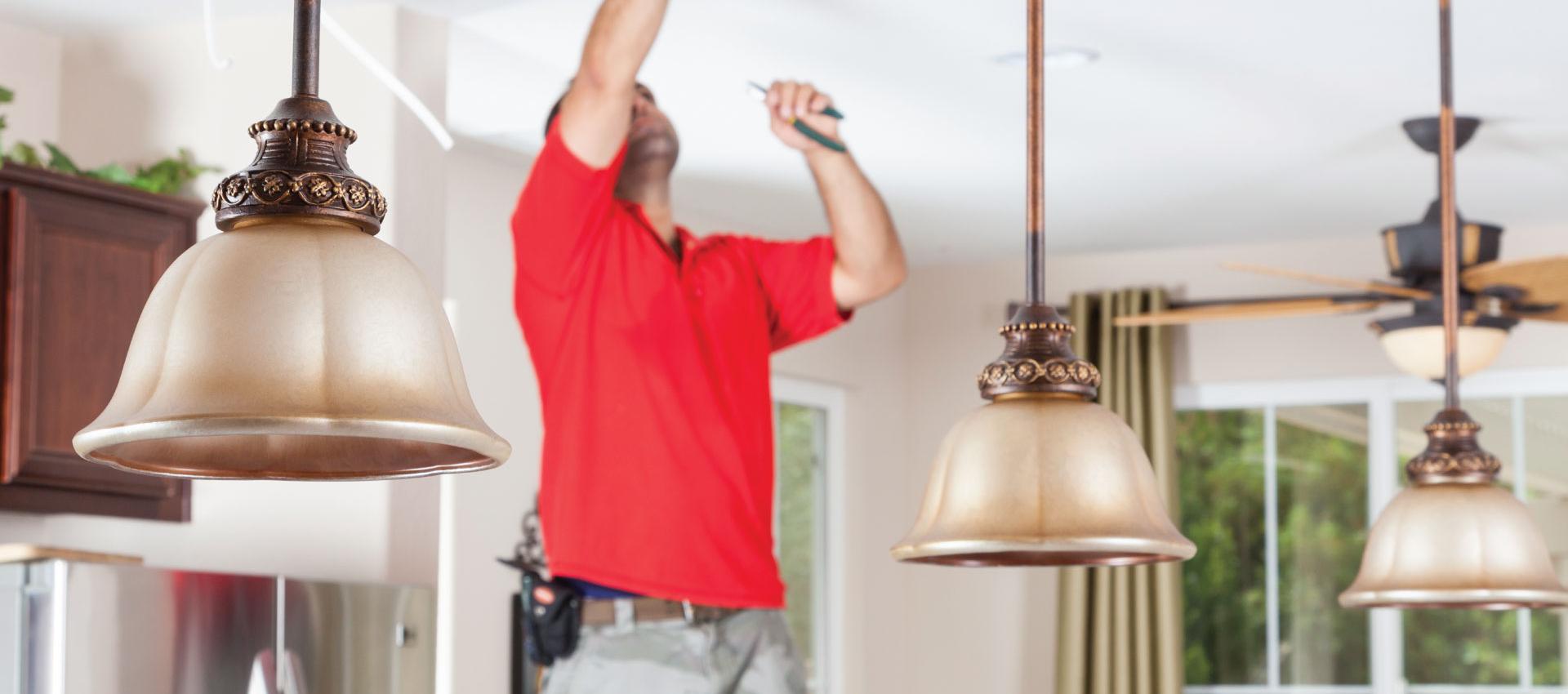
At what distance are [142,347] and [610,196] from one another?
54.4 inches

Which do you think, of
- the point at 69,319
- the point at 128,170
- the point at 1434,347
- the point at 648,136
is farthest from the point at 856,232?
the point at 1434,347

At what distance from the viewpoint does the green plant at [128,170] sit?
3.21 meters

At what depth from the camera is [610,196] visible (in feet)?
7.94

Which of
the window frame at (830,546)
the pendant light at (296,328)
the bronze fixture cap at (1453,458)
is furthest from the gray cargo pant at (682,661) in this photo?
the window frame at (830,546)

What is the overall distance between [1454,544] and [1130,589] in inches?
148

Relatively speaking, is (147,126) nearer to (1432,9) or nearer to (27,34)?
(27,34)

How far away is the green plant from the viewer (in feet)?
10.5

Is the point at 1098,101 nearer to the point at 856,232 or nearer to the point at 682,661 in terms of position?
the point at 856,232

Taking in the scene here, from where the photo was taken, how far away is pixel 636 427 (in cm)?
250

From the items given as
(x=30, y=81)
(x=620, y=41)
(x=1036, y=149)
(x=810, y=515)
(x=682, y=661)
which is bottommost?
(x=682, y=661)

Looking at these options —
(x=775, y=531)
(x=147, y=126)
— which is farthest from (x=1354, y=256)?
(x=147, y=126)

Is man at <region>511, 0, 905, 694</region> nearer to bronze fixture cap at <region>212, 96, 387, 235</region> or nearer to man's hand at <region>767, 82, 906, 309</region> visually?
man's hand at <region>767, 82, 906, 309</region>

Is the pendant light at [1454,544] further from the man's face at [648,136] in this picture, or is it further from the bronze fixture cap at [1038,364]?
the man's face at [648,136]

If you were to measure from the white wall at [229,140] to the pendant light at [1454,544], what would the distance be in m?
1.83
